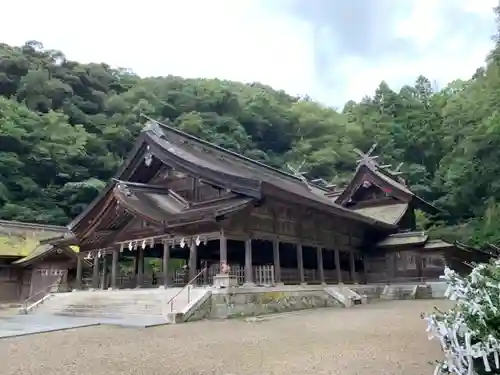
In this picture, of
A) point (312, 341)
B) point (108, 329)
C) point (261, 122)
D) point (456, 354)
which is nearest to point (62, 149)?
point (261, 122)

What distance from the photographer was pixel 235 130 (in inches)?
2103

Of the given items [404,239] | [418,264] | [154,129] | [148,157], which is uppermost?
[154,129]

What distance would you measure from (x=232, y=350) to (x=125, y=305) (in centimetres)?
830

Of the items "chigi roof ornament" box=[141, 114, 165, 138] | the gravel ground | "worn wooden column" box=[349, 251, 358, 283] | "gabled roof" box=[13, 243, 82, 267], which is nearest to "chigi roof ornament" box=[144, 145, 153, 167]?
"chigi roof ornament" box=[141, 114, 165, 138]

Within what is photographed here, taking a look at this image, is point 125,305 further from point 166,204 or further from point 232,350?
point 232,350

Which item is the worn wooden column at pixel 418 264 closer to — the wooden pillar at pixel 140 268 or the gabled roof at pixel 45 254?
the wooden pillar at pixel 140 268

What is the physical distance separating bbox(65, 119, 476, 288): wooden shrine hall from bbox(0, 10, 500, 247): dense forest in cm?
589

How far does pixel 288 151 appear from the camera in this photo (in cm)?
5666

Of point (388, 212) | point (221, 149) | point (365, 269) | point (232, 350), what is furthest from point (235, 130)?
point (232, 350)

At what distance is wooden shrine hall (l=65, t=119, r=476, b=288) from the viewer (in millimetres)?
15562

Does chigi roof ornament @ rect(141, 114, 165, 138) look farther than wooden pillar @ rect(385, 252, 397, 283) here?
No

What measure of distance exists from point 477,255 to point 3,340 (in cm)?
2411

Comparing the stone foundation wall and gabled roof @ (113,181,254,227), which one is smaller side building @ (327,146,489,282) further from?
gabled roof @ (113,181,254,227)

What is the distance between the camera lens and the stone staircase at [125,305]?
13008 millimetres
